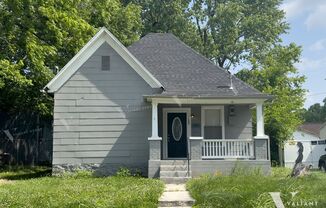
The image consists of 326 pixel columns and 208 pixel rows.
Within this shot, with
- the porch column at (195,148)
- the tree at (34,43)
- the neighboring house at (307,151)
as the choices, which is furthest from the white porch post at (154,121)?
the neighboring house at (307,151)

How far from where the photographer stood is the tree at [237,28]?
33.8m

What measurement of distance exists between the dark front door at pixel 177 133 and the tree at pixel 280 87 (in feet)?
30.4

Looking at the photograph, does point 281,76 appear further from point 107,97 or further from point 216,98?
point 107,97

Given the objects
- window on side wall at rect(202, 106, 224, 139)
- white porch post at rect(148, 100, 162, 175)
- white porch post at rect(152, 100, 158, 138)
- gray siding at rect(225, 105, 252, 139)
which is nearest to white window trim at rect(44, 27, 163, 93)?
white porch post at rect(152, 100, 158, 138)

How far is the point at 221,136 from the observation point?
16.5 metres

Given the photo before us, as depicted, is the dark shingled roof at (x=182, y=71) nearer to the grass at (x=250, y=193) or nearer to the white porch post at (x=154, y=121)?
the white porch post at (x=154, y=121)

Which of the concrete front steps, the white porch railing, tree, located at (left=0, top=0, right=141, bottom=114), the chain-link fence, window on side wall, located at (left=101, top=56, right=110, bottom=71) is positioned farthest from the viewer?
A: the chain-link fence

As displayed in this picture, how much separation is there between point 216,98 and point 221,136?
7.39 ft

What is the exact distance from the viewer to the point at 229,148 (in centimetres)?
1520

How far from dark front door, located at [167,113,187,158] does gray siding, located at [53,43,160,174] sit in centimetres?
141

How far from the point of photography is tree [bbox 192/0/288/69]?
111ft

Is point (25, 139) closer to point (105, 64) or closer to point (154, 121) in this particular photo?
point (105, 64)

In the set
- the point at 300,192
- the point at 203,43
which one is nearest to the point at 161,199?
the point at 300,192

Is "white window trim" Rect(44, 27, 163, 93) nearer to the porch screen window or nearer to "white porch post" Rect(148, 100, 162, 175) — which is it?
"white porch post" Rect(148, 100, 162, 175)
